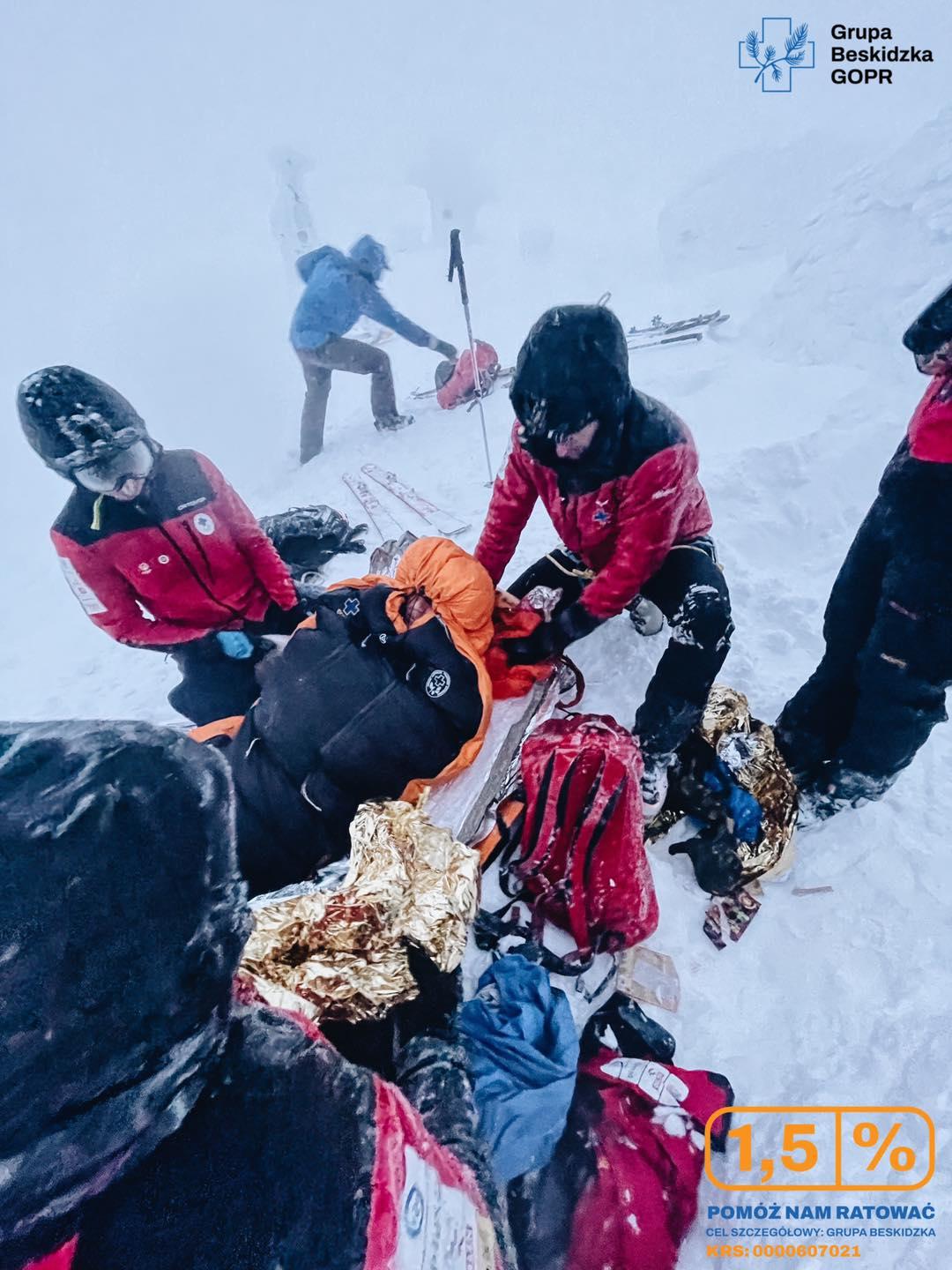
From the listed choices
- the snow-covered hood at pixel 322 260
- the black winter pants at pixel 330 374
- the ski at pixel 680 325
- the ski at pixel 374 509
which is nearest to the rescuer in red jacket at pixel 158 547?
the ski at pixel 374 509

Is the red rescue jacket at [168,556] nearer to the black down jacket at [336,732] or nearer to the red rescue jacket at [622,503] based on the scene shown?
the black down jacket at [336,732]

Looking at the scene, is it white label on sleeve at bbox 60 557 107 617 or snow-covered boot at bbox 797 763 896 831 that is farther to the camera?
white label on sleeve at bbox 60 557 107 617

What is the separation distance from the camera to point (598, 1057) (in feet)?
6.35

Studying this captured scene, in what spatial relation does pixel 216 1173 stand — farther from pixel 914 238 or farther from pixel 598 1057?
pixel 914 238

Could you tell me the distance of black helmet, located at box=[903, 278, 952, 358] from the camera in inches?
65.1

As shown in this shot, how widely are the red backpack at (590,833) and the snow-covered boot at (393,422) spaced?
16.3 feet

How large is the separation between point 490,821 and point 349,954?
1057 millimetres

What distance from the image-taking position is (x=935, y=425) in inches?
69.2

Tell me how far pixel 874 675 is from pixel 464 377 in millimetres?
5294

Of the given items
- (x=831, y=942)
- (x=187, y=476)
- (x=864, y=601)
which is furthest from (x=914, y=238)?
(x=187, y=476)

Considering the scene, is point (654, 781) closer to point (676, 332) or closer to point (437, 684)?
point (437, 684)

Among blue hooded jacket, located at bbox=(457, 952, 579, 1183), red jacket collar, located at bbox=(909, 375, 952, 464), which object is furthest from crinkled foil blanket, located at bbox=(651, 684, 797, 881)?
red jacket collar, located at bbox=(909, 375, 952, 464)

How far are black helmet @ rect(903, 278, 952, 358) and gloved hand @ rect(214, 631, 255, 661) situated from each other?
296 centimetres

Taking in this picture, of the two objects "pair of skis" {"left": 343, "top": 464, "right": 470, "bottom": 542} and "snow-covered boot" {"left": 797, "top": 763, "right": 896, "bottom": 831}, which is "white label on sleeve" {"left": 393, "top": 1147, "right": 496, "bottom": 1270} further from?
"pair of skis" {"left": 343, "top": 464, "right": 470, "bottom": 542}
